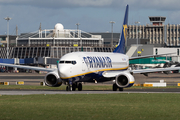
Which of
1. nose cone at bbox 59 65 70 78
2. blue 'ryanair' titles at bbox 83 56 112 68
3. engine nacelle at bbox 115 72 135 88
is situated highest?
blue 'ryanair' titles at bbox 83 56 112 68

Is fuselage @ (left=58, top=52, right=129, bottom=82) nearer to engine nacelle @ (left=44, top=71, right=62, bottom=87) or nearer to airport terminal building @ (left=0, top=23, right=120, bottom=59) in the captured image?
engine nacelle @ (left=44, top=71, right=62, bottom=87)

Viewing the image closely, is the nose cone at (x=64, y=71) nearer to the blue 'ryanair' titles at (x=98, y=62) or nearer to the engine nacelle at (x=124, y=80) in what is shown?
the blue 'ryanair' titles at (x=98, y=62)

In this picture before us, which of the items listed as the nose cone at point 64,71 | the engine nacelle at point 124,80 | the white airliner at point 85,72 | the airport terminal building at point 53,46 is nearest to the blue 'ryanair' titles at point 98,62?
the white airliner at point 85,72

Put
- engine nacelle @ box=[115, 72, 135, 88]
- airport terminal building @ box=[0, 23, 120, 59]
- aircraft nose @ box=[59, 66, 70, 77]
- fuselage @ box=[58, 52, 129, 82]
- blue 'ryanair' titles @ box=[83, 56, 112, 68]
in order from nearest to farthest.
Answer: aircraft nose @ box=[59, 66, 70, 77]
fuselage @ box=[58, 52, 129, 82]
engine nacelle @ box=[115, 72, 135, 88]
blue 'ryanair' titles @ box=[83, 56, 112, 68]
airport terminal building @ box=[0, 23, 120, 59]

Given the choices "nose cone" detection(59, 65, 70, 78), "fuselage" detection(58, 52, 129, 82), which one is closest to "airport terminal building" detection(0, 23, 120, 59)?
"fuselage" detection(58, 52, 129, 82)

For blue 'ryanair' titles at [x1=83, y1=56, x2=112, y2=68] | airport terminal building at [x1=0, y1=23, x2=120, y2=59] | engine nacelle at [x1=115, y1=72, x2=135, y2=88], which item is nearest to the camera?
engine nacelle at [x1=115, y1=72, x2=135, y2=88]

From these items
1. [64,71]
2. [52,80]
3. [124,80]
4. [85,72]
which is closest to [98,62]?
[124,80]

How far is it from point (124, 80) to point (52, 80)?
842 cm

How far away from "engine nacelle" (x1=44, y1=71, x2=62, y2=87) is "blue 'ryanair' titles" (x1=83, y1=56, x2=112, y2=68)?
12.6 ft

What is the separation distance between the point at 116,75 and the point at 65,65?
7823 mm

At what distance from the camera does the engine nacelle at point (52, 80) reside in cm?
4488

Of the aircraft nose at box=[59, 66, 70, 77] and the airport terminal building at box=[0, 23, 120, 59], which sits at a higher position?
the airport terminal building at box=[0, 23, 120, 59]

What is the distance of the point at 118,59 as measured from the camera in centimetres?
5459

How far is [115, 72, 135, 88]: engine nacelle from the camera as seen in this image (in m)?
44.6
